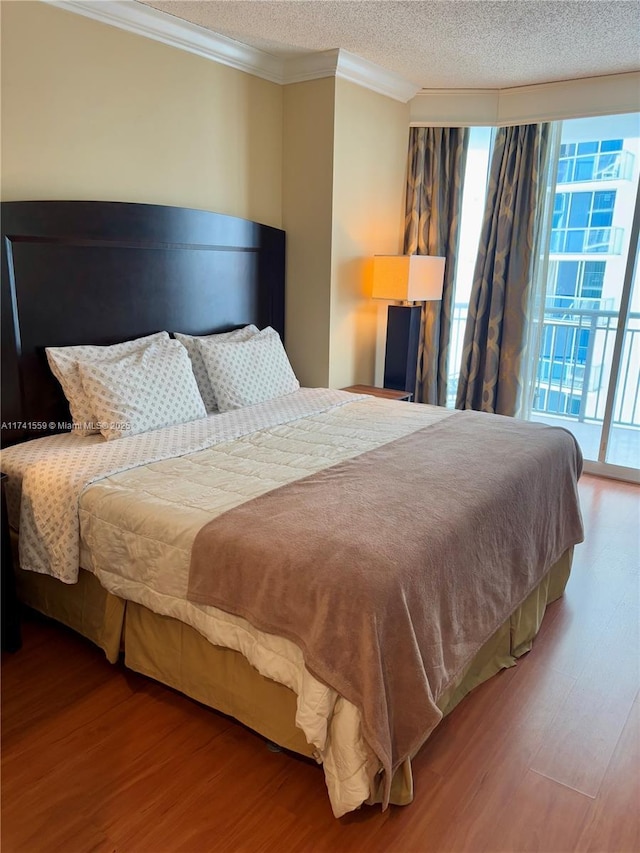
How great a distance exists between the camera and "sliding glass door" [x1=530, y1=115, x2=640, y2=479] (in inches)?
165

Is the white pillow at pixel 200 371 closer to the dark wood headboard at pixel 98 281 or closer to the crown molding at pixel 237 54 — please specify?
the dark wood headboard at pixel 98 281

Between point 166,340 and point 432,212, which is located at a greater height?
point 432,212

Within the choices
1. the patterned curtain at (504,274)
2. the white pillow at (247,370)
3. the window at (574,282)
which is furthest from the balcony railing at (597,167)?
the white pillow at (247,370)

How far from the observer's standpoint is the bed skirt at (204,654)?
71.7 inches

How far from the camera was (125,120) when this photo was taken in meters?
3.00

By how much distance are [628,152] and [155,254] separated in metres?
3.17

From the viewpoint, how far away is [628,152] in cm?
420

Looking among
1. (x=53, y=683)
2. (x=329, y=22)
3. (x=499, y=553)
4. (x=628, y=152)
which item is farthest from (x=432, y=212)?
(x=53, y=683)

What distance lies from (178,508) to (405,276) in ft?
8.24

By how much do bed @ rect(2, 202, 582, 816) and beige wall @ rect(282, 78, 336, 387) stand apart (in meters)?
0.76

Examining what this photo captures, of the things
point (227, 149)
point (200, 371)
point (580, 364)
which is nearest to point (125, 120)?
point (227, 149)

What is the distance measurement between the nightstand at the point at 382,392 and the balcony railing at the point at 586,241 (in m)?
1.50

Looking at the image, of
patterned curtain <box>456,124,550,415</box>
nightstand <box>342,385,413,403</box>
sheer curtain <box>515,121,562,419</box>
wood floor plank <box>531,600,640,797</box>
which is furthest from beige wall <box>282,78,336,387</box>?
wood floor plank <box>531,600,640,797</box>

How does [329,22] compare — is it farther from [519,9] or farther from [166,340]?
[166,340]
